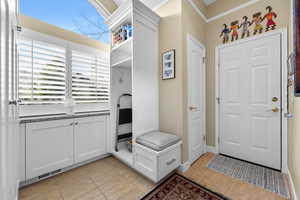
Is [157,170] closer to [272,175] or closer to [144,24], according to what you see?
[272,175]

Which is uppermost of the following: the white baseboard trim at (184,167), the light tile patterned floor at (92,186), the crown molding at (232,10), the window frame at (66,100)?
the crown molding at (232,10)

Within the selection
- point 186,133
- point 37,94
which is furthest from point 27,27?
point 186,133

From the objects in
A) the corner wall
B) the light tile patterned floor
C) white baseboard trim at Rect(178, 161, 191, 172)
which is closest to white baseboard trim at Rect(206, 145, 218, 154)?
white baseboard trim at Rect(178, 161, 191, 172)

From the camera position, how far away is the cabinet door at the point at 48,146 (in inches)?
62.4

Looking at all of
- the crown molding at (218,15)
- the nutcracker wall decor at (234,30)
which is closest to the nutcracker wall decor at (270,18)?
the crown molding at (218,15)

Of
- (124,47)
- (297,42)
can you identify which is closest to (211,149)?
(297,42)

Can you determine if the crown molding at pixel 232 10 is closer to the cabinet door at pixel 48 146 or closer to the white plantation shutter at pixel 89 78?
the white plantation shutter at pixel 89 78

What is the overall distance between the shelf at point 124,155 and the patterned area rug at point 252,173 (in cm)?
132

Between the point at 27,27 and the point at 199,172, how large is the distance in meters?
3.25

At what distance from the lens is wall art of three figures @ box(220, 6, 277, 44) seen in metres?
1.87

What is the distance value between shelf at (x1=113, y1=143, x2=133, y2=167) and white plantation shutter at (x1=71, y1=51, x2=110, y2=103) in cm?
102

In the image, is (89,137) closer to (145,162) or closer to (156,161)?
(145,162)

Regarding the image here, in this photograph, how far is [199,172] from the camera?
1.84m

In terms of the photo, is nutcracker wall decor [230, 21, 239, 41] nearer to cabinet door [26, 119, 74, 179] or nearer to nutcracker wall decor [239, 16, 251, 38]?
nutcracker wall decor [239, 16, 251, 38]
